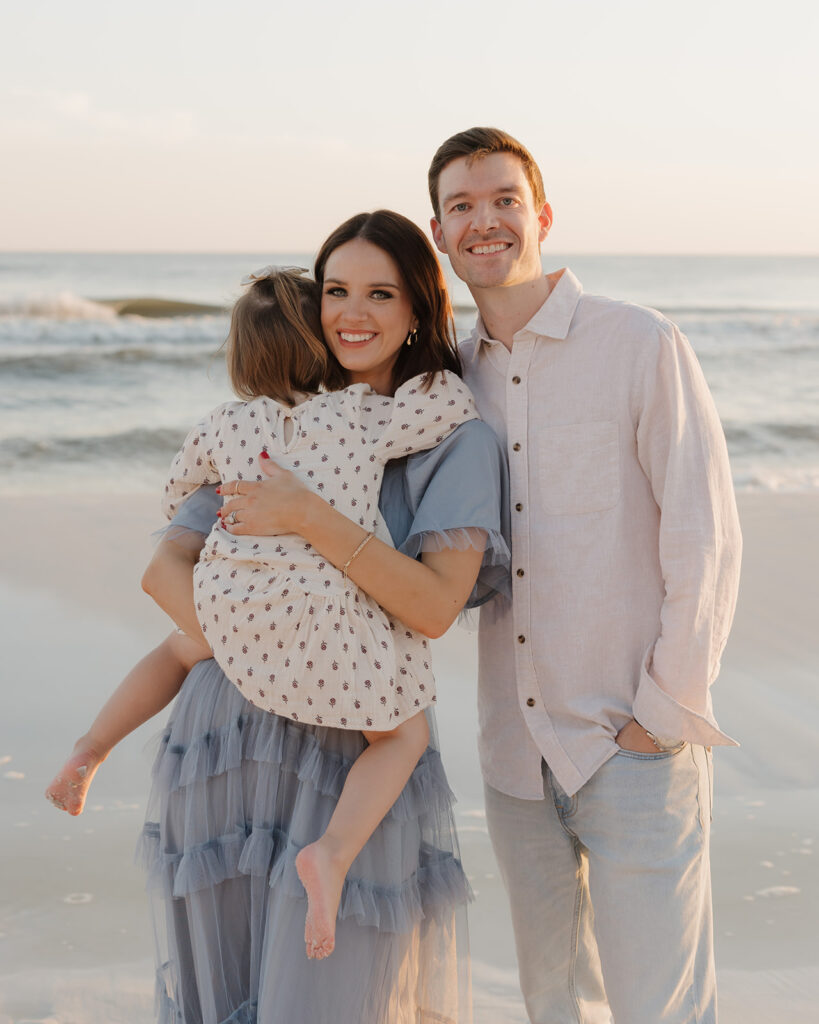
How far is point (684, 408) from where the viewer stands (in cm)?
204

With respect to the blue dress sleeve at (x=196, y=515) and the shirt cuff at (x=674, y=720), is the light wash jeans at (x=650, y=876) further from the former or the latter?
the blue dress sleeve at (x=196, y=515)

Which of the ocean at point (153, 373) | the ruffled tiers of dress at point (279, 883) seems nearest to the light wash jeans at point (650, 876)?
the ruffled tiers of dress at point (279, 883)

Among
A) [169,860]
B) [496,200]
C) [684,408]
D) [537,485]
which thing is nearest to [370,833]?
[169,860]

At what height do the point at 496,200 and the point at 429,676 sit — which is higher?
the point at 496,200

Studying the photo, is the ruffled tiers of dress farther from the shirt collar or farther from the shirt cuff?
the shirt collar

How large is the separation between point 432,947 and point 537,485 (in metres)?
0.91

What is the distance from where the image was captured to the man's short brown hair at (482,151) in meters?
2.26

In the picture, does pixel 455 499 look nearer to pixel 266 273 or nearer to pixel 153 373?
pixel 266 273

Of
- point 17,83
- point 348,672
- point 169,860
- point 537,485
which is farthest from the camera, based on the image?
point 17,83

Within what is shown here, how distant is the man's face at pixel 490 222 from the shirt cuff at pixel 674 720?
89 cm

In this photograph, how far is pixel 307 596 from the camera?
1.90 metres

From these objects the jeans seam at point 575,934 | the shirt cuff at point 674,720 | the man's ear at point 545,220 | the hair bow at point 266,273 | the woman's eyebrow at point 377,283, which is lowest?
the jeans seam at point 575,934

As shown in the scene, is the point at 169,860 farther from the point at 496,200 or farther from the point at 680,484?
the point at 496,200

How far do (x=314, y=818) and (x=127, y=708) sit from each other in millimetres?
538
